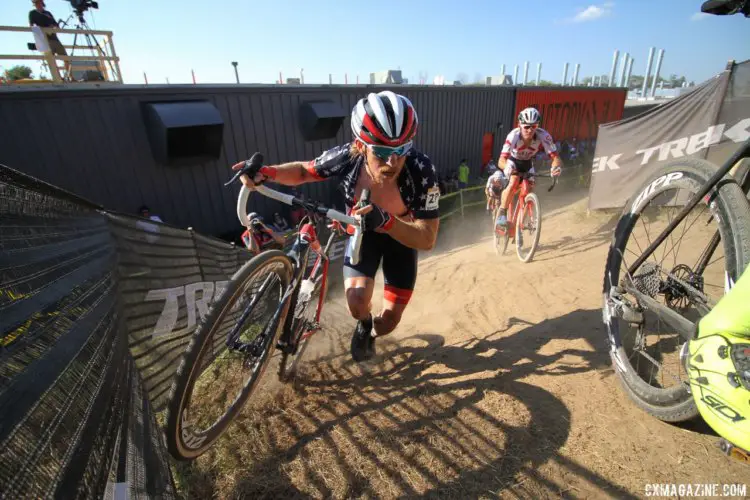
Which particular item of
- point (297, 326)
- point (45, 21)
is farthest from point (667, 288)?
point (45, 21)

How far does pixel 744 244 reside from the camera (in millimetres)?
1994

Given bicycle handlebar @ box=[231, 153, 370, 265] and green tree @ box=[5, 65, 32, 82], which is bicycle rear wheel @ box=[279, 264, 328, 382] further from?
green tree @ box=[5, 65, 32, 82]

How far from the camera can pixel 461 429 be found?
2.54m

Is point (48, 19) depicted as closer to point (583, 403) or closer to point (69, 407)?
point (69, 407)

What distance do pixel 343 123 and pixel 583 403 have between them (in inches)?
403

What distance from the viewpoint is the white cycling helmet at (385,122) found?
2.59m

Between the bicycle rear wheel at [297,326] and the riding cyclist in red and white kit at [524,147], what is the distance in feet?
16.4

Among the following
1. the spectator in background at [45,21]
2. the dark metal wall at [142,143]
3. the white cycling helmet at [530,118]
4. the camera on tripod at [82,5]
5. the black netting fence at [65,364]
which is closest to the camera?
the black netting fence at [65,364]

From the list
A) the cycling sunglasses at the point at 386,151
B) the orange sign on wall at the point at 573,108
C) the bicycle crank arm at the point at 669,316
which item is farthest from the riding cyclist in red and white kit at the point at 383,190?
the orange sign on wall at the point at 573,108

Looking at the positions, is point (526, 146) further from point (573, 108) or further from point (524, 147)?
point (573, 108)

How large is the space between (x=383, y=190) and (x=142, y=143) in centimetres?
669

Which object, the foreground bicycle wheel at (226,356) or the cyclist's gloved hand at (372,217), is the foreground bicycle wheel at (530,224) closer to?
the cyclist's gloved hand at (372,217)

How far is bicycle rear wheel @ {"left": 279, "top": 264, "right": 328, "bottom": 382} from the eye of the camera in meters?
2.95

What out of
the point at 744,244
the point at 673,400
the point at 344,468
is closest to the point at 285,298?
the point at 344,468
